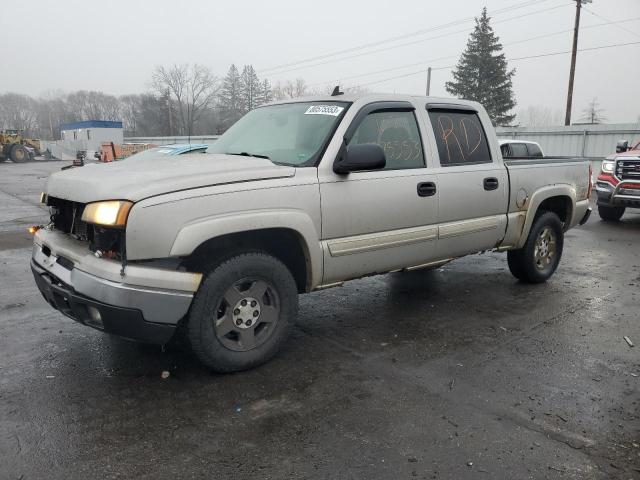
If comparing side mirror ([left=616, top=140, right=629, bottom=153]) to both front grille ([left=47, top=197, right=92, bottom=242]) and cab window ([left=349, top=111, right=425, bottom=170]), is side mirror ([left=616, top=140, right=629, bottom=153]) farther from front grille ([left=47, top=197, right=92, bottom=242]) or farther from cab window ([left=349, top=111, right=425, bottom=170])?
front grille ([left=47, top=197, right=92, bottom=242])

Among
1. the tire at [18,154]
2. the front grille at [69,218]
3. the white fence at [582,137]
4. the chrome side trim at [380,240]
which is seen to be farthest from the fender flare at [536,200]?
the tire at [18,154]

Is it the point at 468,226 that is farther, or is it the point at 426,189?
the point at 468,226

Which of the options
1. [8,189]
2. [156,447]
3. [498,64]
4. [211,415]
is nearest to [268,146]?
[211,415]

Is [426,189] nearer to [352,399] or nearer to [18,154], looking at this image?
[352,399]

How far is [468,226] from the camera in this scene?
469 centimetres

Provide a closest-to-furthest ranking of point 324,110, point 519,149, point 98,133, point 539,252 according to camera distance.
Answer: point 324,110, point 539,252, point 519,149, point 98,133

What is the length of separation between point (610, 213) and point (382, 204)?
966cm

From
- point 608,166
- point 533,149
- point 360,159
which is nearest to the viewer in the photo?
point 360,159

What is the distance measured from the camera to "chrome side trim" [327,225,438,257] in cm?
380

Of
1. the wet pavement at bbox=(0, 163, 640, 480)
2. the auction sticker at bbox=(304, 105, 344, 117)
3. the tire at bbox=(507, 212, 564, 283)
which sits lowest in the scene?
the wet pavement at bbox=(0, 163, 640, 480)

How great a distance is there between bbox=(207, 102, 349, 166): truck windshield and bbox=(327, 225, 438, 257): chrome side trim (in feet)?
2.11

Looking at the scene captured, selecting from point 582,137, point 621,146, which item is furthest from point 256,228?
point 582,137


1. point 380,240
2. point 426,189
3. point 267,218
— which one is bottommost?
point 380,240

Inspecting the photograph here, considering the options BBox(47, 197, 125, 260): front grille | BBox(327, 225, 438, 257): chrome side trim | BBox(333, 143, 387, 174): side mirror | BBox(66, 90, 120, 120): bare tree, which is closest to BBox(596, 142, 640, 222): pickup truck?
BBox(327, 225, 438, 257): chrome side trim
